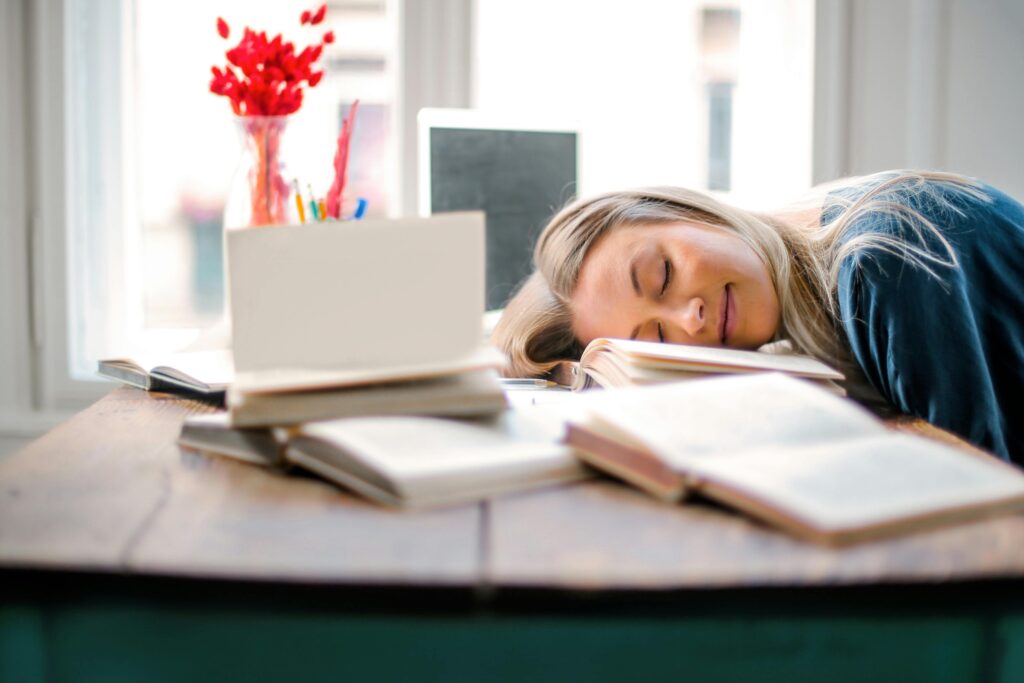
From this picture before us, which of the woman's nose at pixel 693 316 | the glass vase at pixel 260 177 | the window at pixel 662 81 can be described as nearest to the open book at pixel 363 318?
the woman's nose at pixel 693 316

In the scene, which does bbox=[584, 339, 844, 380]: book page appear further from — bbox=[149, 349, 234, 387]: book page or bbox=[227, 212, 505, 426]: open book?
bbox=[149, 349, 234, 387]: book page

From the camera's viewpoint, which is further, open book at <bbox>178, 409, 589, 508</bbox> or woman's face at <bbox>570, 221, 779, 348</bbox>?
woman's face at <bbox>570, 221, 779, 348</bbox>

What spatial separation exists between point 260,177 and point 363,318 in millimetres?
750

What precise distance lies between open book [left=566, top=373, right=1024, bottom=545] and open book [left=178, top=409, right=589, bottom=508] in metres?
0.04

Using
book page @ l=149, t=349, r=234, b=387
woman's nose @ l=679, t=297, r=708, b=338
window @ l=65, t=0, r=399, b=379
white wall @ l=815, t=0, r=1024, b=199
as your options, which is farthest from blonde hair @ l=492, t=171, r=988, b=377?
window @ l=65, t=0, r=399, b=379

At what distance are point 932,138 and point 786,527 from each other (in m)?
1.71

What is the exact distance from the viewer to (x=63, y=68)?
6.40 ft

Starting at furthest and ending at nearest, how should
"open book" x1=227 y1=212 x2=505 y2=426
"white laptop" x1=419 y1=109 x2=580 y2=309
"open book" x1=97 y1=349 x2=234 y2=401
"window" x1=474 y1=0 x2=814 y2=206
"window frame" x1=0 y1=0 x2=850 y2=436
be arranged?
1. "window" x1=474 y1=0 x2=814 y2=206
2. "window frame" x1=0 y1=0 x2=850 y2=436
3. "white laptop" x1=419 y1=109 x2=580 y2=309
4. "open book" x1=97 y1=349 x2=234 y2=401
5. "open book" x1=227 y1=212 x2=505 y2=426

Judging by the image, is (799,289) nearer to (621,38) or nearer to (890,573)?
(890,573)

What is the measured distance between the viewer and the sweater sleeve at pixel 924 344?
950mm

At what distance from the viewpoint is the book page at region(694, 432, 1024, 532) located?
1.73ft

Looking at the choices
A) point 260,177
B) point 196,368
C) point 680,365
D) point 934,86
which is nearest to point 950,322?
point 680,365

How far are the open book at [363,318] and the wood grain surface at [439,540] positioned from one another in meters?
0.09

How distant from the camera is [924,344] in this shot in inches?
37.8
